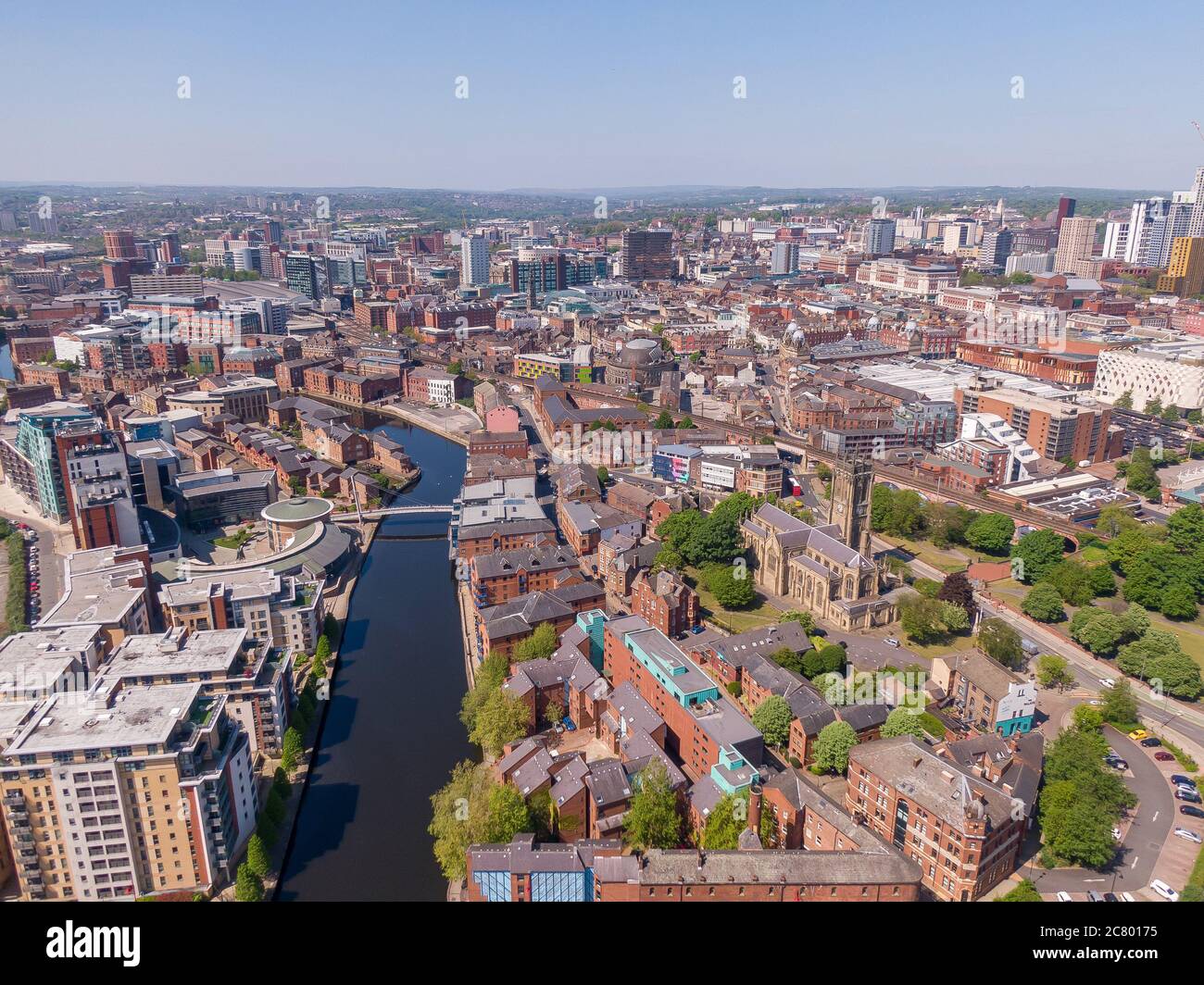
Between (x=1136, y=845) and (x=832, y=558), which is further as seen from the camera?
(x=832, y=558)

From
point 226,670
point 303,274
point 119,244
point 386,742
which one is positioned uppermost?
point 119,244

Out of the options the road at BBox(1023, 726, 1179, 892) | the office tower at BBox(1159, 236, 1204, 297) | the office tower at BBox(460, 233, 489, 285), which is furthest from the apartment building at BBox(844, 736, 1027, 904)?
the office tower at BBox(460, 233, 489, 285)

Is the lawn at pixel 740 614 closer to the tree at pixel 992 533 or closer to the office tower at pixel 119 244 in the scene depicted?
the tree at pixel 992 533

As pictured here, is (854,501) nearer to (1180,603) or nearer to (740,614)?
(740,614)

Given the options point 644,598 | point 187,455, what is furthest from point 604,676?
point 187,455

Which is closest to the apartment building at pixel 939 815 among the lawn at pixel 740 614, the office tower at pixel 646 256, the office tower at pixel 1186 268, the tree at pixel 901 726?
the tree at pixel 901 726

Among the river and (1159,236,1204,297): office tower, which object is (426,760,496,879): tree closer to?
the river

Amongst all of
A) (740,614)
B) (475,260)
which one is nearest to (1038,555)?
(740,614)
